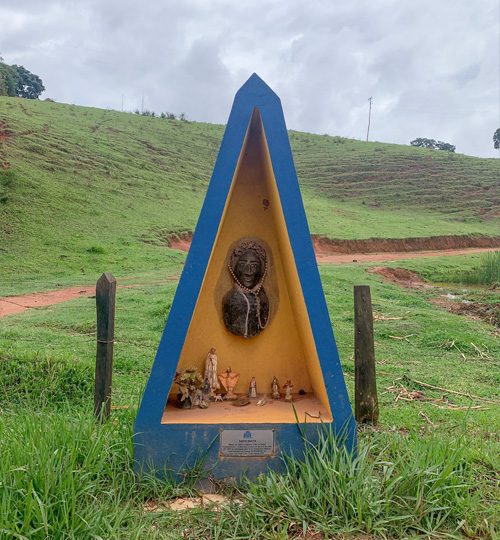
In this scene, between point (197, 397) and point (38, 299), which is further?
point (38, 299)

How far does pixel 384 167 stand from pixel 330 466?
140 ft

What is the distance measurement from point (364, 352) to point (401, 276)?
14.8 metres

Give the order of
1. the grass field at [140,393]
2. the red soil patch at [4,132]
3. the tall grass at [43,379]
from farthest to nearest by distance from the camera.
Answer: the red soil patch at [4,132] → the tall grass at [43,379] → the grass field at [140,393]

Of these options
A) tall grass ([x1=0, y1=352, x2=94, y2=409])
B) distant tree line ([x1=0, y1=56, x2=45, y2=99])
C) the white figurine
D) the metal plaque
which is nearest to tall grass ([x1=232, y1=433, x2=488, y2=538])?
the metal plaque

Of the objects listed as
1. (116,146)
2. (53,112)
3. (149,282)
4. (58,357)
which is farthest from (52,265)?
(53,112)

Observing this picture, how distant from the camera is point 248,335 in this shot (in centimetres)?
392

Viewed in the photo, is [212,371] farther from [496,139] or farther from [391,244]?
[496,139]

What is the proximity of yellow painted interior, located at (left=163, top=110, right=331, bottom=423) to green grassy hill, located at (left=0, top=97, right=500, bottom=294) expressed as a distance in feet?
A: 34.2

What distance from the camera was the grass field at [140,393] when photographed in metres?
2.83

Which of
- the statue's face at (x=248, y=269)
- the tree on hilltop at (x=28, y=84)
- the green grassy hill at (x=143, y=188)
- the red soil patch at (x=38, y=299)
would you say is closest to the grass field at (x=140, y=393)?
the green grassy hill at (x=143, y=188)

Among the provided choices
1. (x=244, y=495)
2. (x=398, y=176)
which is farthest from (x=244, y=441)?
(x=398, y=176)

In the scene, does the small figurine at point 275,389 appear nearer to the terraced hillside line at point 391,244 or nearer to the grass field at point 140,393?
the grass field at point 140,393

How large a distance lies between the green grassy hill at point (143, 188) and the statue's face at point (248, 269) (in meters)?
10.6

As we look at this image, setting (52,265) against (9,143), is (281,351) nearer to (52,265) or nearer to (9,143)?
(52,265)
